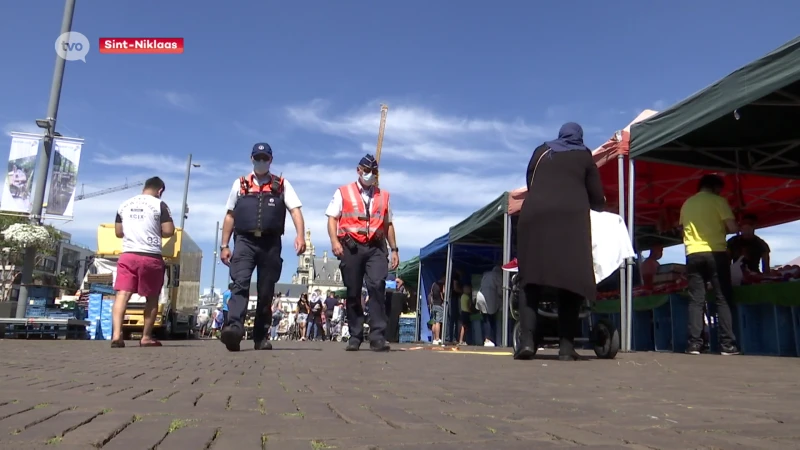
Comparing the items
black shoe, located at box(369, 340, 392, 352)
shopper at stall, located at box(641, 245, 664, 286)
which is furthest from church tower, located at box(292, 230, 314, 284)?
black shoe, located at box(369, 340, 392, 352)

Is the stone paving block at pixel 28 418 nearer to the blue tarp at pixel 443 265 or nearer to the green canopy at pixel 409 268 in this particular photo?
the blue tarp at pixel 443 265

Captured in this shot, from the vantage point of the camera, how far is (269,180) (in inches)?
271

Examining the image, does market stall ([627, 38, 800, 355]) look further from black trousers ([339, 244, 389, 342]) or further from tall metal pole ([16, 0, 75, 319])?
tall metal pole ([16, 0, 75, 319])

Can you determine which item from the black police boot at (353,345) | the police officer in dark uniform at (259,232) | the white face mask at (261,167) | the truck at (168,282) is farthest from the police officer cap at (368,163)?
the truck at (168,282)

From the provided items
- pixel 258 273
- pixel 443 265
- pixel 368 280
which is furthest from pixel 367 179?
pixel 443 265

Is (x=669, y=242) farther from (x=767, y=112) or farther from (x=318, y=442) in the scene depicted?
(x=318, y=442)

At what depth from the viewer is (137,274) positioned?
7469mm

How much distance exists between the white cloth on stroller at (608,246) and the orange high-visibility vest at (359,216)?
6.78 ft

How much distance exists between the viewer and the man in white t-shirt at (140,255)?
24.2 ft

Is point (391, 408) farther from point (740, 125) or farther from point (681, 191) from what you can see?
point (681, 191)

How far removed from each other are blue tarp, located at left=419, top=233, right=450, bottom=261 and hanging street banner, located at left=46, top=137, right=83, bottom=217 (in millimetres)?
7754

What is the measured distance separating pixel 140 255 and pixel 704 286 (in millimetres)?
5942

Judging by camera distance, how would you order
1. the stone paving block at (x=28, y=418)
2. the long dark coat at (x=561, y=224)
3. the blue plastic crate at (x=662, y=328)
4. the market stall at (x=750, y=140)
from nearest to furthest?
the stone paving block at (x=28, y=418), the long dark coat at (x=561, y=224), the market stall at (x=750, y=140), the blue plastic crate at (x=662, y=328)

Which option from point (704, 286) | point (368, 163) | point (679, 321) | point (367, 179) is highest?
point (368, 163)
